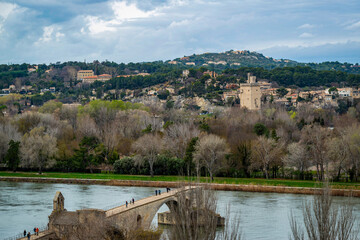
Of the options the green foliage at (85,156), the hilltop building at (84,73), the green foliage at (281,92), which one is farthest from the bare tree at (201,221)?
the hilltop building at (84,73)

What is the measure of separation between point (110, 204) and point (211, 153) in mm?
14881

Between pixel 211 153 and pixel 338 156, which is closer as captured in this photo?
pixel 338 156

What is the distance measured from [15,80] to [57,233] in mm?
137376

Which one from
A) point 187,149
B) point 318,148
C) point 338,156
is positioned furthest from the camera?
point 187,149

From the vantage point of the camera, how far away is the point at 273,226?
32.4 meters

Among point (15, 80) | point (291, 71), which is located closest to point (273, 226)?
point (291, 71)

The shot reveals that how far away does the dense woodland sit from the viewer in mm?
50562

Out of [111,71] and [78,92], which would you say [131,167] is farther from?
[111,71]

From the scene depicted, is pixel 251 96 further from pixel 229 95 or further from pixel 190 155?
pixel 190 155

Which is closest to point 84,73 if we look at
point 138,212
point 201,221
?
point 138,212

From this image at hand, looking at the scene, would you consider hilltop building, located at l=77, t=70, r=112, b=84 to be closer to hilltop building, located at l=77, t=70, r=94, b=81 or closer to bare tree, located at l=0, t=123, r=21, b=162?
hilltop building, located at l=77, t=70, r=94, b=81

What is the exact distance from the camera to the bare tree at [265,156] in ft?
168

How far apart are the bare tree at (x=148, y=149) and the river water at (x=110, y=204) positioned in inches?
236

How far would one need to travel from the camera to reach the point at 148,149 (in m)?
54.9
